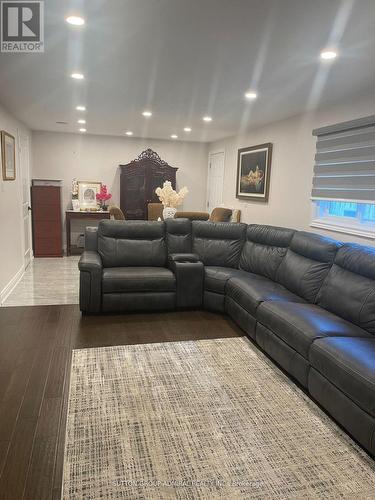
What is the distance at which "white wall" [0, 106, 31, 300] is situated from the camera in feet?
14.1

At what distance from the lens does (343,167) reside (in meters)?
3.67

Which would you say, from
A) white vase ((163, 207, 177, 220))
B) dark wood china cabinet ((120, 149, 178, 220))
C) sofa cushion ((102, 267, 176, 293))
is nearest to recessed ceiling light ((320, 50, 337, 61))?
sofa cushion ((102, 267, 176, 293))

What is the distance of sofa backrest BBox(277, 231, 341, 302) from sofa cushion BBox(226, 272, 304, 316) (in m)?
0.09

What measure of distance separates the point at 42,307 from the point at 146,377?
1.92 meters

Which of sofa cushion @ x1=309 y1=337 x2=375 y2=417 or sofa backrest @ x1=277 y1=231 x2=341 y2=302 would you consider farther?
sofa backrest @ x1=277 y1=231 x2=341 y2=302

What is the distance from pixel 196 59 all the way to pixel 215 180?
471 cm

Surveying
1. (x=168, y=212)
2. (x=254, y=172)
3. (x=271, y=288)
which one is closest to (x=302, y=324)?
(x=271, y=288)

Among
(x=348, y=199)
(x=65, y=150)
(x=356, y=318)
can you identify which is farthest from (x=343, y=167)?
(x=65, y=150)

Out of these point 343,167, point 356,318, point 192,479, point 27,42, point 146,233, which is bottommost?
point 192,479

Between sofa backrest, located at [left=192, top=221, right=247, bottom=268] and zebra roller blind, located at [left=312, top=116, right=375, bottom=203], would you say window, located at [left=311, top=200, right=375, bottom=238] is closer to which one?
zebra roller blind, located at [left=312, top=116, right=375, bottom=203]

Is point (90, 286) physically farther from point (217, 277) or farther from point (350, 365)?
point (350, 365)

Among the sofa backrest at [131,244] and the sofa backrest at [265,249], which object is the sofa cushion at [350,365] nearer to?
the sofa backrest at [265,249]

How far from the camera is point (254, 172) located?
5.52m

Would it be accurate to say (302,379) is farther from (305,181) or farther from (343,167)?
(305,181)
